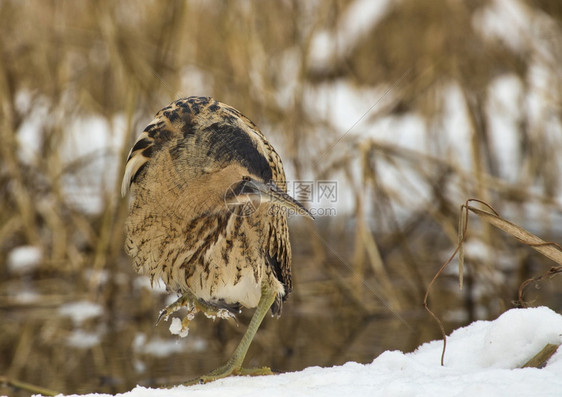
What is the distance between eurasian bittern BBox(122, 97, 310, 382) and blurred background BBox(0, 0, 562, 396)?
0.88 metres

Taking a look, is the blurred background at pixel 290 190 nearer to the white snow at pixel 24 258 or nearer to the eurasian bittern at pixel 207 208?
the white snow at pixel 24 258

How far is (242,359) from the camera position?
2725 millimetres

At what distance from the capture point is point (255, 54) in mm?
4957

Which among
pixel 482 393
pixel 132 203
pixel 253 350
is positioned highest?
pixel 132 203

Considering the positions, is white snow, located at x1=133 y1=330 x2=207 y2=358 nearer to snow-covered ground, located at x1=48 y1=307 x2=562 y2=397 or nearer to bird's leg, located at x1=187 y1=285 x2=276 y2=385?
bird's leg, located at x1=187 y1=285 x2=276 y2=385

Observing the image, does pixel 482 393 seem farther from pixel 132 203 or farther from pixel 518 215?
pixel 518 215

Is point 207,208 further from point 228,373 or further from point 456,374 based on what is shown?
point 456,374

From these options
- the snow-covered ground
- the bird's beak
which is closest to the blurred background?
the bird's beak

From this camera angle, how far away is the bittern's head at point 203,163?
250 cm

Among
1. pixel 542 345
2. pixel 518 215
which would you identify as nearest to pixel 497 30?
pixel 518 215

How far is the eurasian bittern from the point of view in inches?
99.6

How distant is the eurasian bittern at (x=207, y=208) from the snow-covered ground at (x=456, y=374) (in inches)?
19.6

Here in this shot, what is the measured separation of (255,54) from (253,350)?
192cm

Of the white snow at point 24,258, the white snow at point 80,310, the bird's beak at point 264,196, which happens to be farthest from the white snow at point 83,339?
the bird's beak at point 264,196
